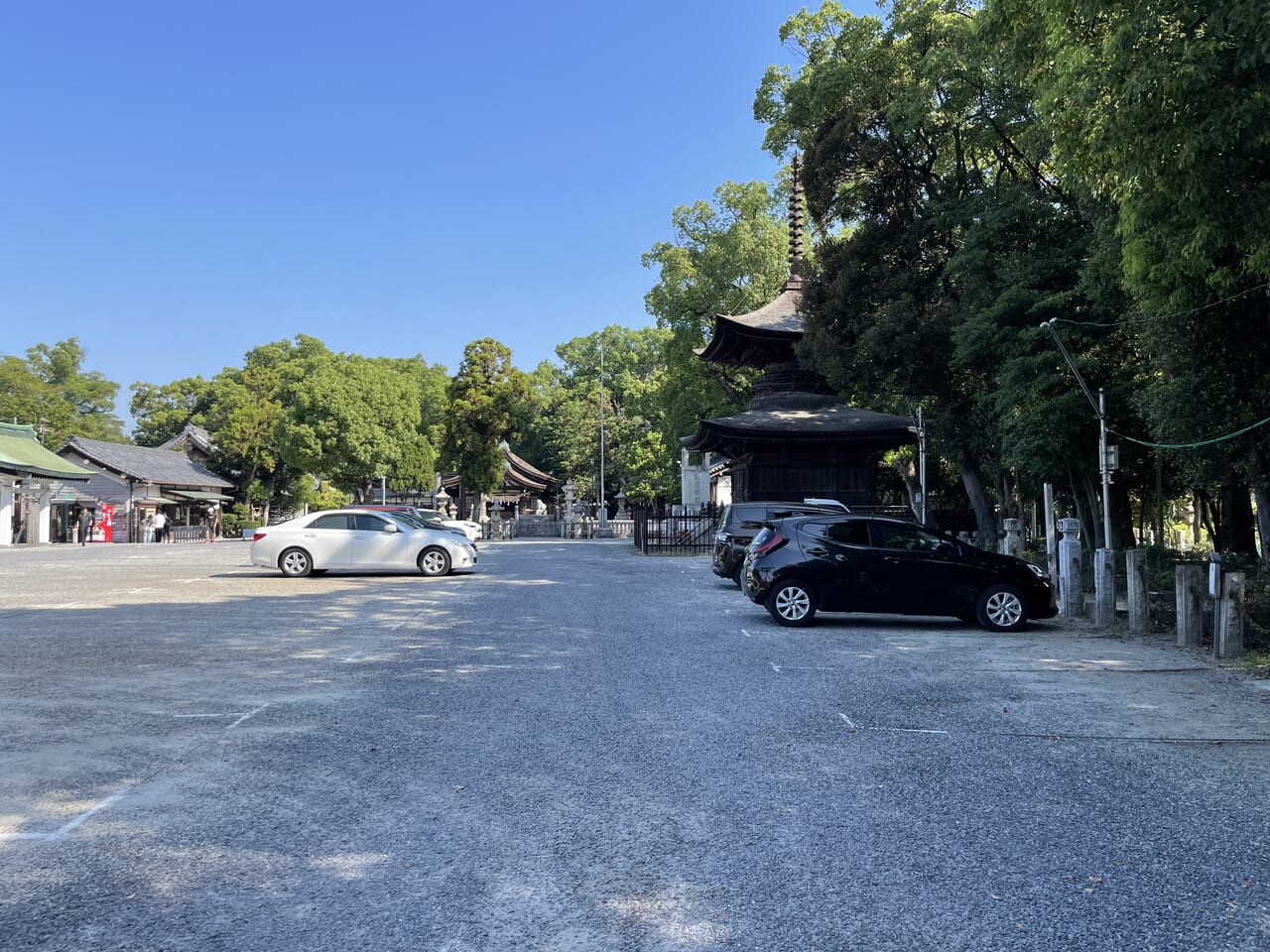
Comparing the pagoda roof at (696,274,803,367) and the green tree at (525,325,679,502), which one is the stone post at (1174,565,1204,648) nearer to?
the pagoda roof at (696,274,803,367)

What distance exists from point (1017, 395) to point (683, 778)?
14906 millimetres

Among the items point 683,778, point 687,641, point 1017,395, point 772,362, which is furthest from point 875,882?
point 772,362

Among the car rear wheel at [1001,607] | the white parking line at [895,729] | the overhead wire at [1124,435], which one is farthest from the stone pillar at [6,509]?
the white parking line at [895,729]

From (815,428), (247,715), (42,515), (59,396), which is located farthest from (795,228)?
(59,396)

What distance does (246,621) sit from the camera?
12.4 meters

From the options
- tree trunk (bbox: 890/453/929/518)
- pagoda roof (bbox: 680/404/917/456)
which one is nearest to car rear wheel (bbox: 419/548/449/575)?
pagoda roof (bbox: 680/404/917/456)

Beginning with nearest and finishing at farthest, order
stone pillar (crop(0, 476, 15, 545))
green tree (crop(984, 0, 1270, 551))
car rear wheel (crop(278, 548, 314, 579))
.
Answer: green tree (crop(984, 0, 1270, 551)) → car rear wheel (crop(278, 548, 314, 579)) → stone pillar (crop(0, 476, 15, 545))

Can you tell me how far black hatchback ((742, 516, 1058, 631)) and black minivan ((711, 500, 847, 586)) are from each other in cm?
468

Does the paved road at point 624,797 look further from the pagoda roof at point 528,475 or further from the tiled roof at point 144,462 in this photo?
the pagoda roof at point 528,475

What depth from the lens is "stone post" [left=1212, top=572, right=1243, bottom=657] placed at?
32.3 feet

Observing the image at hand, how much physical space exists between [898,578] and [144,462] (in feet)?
173

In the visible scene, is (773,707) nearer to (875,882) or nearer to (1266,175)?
(875,882)

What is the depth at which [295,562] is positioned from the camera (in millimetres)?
20016

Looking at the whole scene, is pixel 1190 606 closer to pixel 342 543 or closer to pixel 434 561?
pixel 434 561
